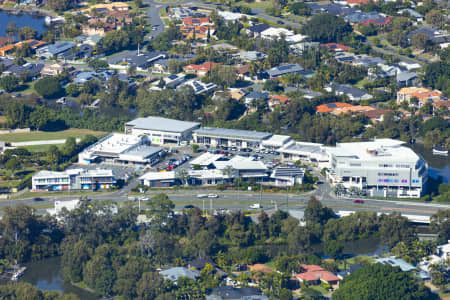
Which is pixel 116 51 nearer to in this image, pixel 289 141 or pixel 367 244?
pixel 289 141

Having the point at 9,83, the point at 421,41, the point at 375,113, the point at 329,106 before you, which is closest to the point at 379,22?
the point at 421,41

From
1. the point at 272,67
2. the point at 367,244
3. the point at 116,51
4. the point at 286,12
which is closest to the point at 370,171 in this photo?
the point at 367,244

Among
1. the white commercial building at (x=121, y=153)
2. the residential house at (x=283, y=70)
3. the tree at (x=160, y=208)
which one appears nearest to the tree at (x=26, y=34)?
the residential house at (x=283, y=70)

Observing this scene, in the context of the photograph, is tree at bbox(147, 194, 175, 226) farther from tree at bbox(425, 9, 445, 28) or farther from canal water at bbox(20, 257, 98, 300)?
tree at bbox(425, 9, 445, 28)

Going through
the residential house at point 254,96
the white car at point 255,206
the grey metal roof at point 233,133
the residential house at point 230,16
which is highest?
the residential house at point 230,16

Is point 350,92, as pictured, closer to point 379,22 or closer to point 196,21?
point 379,22

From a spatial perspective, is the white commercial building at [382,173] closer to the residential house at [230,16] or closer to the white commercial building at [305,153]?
the white commercial building at [305,153]
